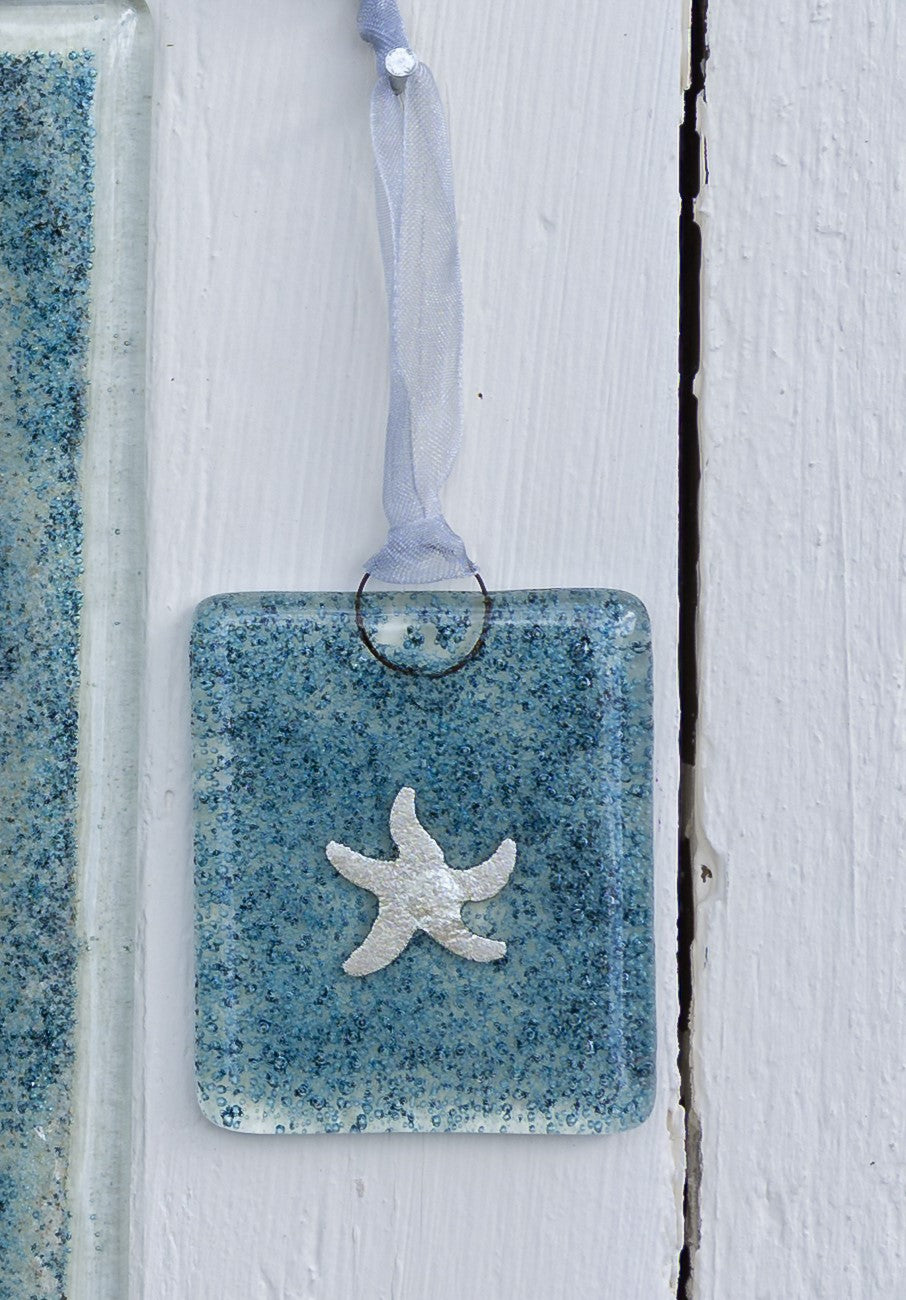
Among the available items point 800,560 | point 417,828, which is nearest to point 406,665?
point 417,828

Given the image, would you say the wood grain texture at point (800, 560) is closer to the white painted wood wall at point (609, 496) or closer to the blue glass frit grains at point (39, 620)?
the white painted wood wall at point (609, 496)

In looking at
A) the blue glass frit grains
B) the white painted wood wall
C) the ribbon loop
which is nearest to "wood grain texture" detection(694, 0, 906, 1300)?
the white painted wood wall

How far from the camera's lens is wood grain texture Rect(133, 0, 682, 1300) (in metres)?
0.47

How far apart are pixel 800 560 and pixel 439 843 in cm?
18

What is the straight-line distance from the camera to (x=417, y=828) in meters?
0.46

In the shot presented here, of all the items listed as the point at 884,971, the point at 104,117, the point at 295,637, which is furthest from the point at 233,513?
the point at 884,971

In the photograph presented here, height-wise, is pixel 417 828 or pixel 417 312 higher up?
pixel 417 312

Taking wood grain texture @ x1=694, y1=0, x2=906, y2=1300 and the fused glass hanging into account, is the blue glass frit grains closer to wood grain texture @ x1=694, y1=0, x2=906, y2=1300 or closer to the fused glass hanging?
the fused glass hanging

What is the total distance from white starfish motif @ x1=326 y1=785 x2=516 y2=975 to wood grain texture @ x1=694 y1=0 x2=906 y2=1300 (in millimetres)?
89

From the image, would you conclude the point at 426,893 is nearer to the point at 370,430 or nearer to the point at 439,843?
the point at 439,843

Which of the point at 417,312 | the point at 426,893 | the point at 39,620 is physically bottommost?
the point at 426,893

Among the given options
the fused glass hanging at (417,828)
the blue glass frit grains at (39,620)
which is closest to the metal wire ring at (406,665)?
the fused glass hanging at (417,828)

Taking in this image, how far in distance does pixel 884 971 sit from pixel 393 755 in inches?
8.3

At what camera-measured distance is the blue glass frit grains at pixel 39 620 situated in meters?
0.48
